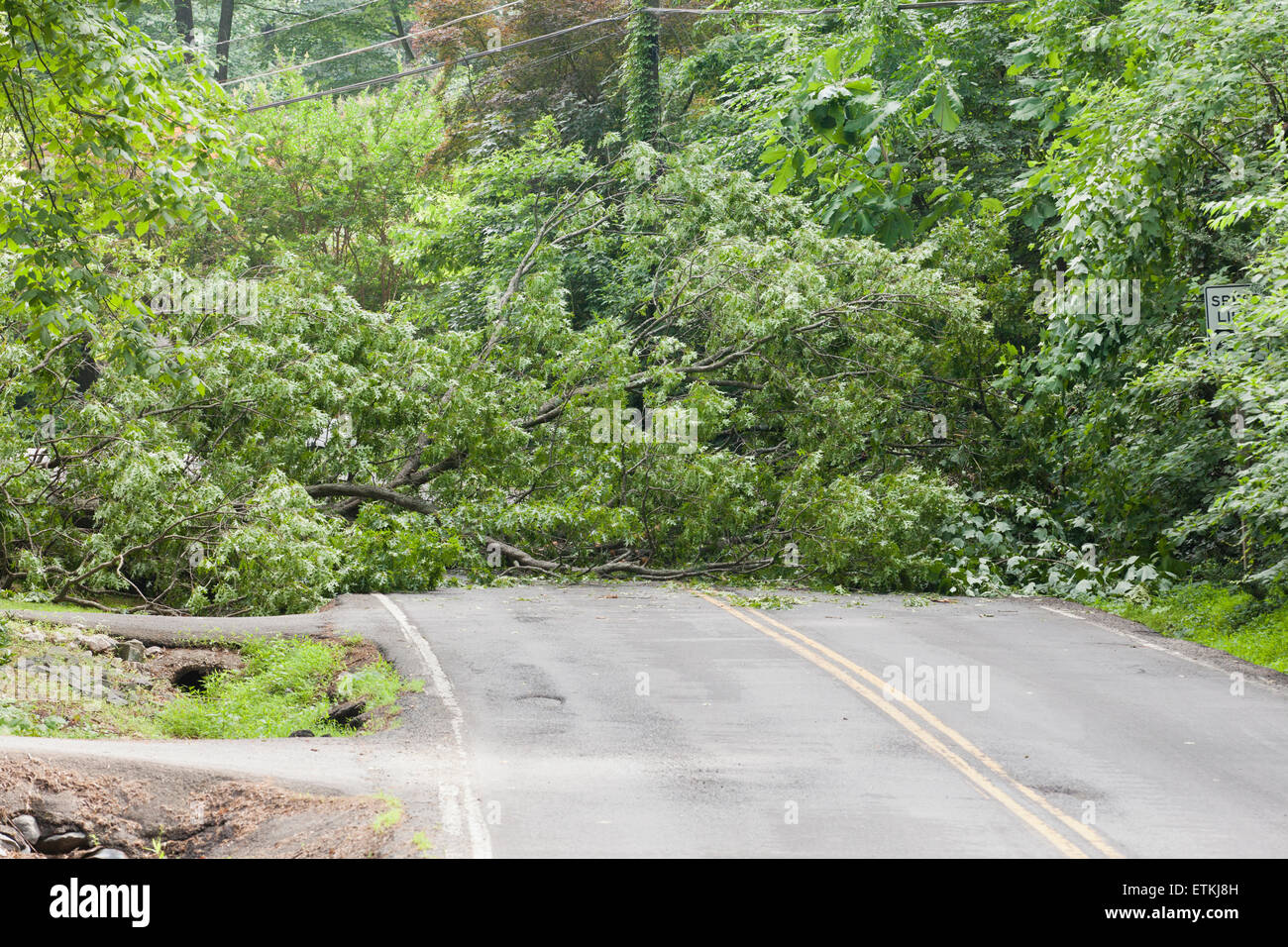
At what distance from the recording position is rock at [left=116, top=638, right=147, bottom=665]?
1224 cm

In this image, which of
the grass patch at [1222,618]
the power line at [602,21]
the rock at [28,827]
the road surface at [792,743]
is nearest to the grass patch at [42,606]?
the road surface at [792,743]

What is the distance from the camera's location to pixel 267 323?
1727 centimetres

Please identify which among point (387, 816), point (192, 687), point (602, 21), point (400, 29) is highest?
point (400, 29)

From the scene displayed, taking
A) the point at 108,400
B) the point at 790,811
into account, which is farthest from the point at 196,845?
the point at 108,400

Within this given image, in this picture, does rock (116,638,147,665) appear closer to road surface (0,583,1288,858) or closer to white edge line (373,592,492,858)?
road surface (0,583,1288,858)

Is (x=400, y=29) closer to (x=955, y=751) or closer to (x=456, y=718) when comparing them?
(x=456, y=718)

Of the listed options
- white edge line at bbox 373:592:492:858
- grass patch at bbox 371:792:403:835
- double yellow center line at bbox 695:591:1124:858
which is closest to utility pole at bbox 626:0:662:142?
white edge line at bbox 373:592:492:858

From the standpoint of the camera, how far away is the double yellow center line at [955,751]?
698cm

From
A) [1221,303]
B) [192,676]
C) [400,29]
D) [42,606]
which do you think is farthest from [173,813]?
[400,29]

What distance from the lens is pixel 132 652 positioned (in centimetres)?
1234

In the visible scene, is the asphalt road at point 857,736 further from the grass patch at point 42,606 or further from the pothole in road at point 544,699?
the grass patch at point 42,606

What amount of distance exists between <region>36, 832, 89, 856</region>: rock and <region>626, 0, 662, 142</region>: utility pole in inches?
869

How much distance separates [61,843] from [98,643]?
17.8 ft

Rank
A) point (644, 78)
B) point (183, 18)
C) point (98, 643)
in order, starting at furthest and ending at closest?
point (183, 18)
point (644, 78)
point (98, 643)
